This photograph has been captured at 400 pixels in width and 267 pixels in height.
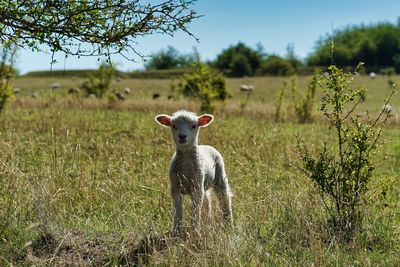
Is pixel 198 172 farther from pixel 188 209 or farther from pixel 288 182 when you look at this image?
pixel 288 182

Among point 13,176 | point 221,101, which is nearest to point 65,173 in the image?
point 13,176

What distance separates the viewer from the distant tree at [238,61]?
275 feet

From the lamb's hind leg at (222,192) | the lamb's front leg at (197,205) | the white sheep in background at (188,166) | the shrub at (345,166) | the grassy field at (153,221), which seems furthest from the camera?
the lamb's hind leg at (222,192)

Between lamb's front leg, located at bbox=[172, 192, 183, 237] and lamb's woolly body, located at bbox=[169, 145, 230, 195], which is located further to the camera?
lamb's woolly body, located at bbox=[169, 145, 230, 195]

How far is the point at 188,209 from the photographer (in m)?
7.30

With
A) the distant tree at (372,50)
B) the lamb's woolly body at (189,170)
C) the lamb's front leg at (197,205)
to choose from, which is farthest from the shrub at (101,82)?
the distant tree at (372,50)

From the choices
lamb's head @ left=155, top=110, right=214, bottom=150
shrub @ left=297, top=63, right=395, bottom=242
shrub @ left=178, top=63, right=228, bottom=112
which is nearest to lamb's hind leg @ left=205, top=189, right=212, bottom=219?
lamb's head @ left=155, top=110, right=214, bottom=150

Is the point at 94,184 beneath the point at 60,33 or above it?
beneath

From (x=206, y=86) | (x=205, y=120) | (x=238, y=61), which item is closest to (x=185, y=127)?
(x=205, y=120)

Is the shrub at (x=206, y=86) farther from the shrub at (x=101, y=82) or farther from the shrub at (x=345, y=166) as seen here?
the shrub at (x=345, y=166)

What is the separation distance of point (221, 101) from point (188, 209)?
62.9ft

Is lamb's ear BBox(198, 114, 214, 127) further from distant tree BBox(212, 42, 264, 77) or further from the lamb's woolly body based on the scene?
distant tree BBox(212, 42, 264, 77)

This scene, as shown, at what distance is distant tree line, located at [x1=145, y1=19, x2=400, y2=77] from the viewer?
82375 millimetres

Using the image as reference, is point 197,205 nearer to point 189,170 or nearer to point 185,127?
point 189,170
